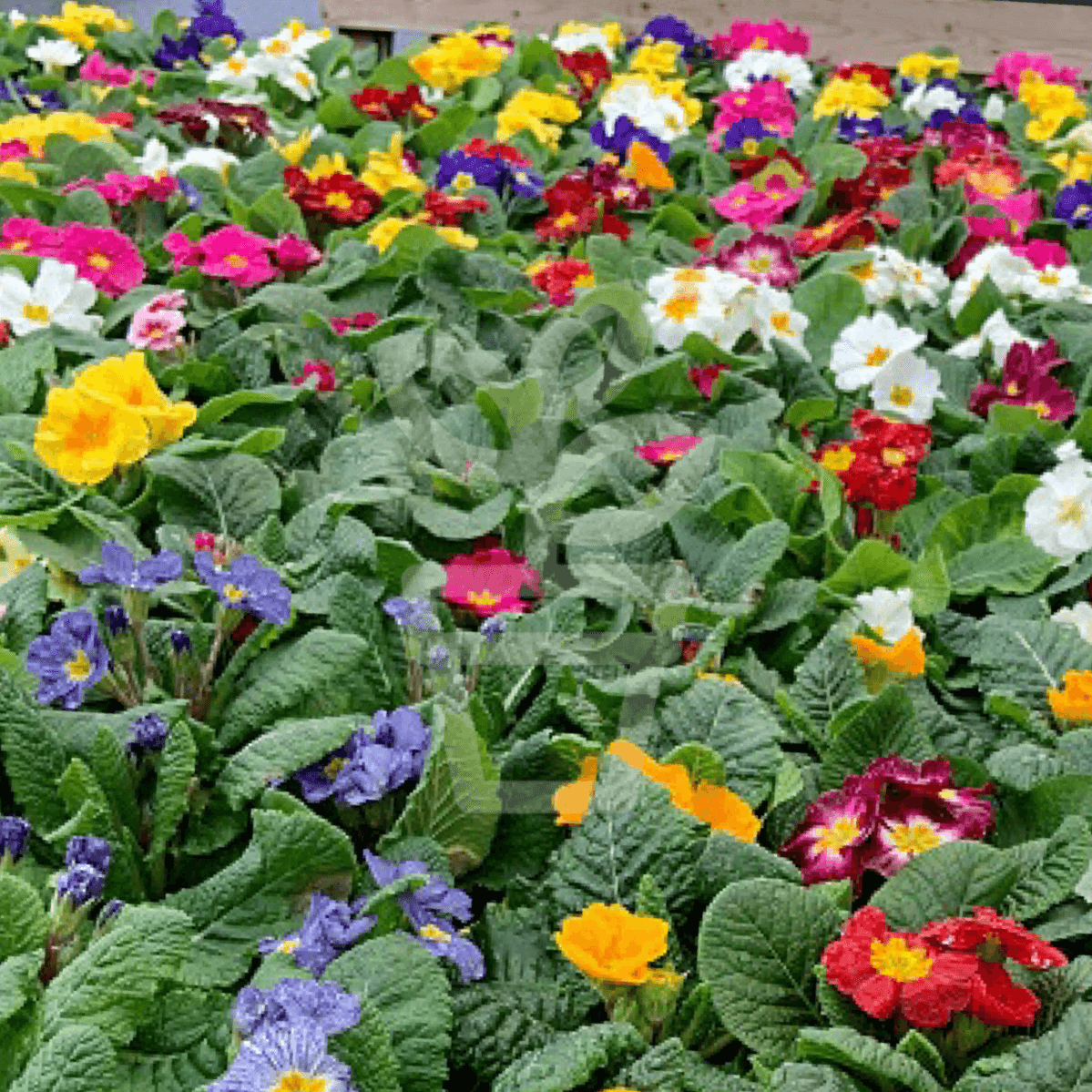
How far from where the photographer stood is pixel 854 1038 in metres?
1.25

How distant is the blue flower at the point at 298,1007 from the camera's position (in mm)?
1146

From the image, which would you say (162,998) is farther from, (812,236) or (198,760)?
(812,236)

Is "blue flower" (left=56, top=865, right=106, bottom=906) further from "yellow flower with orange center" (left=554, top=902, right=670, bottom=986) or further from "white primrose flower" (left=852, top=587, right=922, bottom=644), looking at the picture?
"white primrose flower" (left=852, top=587, right=922, bottom=644)

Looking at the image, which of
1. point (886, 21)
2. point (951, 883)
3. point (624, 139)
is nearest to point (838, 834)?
point (951, 883)

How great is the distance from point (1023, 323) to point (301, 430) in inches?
51.0

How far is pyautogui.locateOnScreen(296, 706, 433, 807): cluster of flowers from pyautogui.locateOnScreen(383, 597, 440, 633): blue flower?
0.36ft

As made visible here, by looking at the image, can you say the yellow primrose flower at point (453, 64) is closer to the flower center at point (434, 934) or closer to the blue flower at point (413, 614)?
the blue flower at point (413, 614)

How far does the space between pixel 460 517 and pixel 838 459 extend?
0.55 meters

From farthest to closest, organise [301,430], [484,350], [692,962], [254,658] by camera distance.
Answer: [484,350]
[301,430]
[254,658]
[692,962]

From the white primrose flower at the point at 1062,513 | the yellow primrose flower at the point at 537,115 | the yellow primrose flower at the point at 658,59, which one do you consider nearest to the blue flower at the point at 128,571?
the white primrose flower at the point at 1062,513

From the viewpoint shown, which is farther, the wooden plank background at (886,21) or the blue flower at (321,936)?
the wooden plank background at (886,21)

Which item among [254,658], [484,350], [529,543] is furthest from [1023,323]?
[254,658]

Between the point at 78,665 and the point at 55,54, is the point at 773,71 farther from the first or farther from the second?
the point at 78,665

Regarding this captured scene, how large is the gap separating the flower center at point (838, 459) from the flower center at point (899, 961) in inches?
40.4
